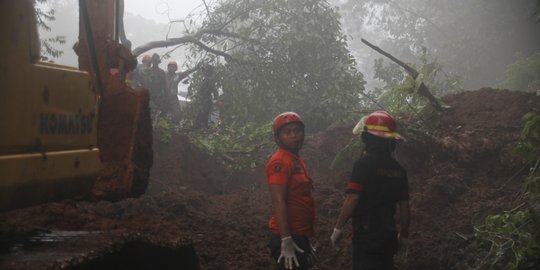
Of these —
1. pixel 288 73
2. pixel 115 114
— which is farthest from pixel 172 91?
pixel 115 114

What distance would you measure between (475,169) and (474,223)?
55.3 inches

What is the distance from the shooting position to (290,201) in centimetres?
343

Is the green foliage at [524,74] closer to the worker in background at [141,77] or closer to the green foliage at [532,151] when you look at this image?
the green foliage at [532,151]

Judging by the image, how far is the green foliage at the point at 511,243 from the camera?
3.66m

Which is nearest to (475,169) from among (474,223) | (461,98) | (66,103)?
(474,223)

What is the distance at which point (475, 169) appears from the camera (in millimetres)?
6258

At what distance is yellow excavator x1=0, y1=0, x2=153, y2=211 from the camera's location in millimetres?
2398

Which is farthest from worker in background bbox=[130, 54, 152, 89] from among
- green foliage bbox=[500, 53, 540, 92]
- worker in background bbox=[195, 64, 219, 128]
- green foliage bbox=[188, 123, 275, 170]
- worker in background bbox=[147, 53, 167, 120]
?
green foliage bbox=[500, 53, 540, 92]

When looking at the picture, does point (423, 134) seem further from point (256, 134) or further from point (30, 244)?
point (30, 244)

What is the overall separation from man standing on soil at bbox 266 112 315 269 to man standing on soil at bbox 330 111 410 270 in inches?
11.9

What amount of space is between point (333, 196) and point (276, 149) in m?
2.42

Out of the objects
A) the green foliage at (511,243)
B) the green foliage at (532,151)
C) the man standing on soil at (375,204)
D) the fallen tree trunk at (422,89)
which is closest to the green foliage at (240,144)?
the fallen tree trunk at (422,89)

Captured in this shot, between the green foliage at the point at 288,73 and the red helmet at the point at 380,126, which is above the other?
the green foliage at the point at 288,73

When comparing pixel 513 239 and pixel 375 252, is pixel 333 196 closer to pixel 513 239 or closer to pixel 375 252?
pixel 513 239
